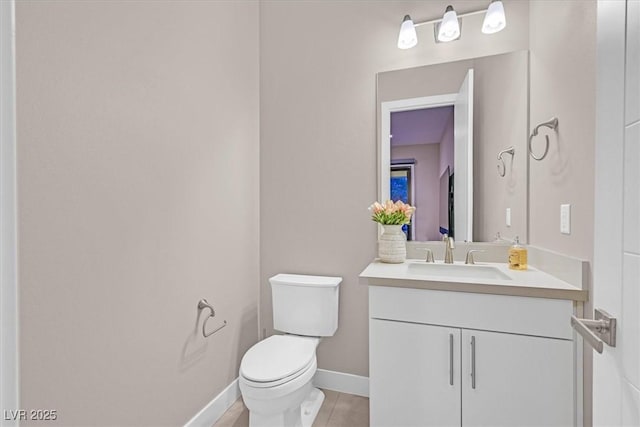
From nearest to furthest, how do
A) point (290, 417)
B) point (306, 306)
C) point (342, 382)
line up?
point (290, 417)
point (306, 306)
point (342, 382)

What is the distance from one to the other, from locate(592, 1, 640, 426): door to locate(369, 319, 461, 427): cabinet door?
28.3 inches

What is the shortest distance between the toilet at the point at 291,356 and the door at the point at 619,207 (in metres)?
1.12

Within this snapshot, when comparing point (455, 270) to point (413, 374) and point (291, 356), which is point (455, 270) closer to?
point (413, 374)

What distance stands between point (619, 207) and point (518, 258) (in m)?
1.16

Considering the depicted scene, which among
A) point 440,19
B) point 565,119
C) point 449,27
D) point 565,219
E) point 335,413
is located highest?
point 440,19

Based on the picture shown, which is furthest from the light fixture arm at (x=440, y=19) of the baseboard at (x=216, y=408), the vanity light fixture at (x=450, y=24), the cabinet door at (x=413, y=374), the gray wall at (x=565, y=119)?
the baseboard at (x=216, y=408)

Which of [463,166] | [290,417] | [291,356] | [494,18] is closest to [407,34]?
[494,18]

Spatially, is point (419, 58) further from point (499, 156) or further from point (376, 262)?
point (376, 262)

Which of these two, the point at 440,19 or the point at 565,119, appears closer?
the point at 565,119

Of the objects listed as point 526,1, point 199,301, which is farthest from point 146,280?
point 526,1

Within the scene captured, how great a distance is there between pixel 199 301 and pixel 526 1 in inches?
93.1

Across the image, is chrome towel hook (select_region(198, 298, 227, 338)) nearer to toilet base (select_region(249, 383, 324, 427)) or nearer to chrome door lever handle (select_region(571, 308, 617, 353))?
toilet base (select_region(249, 383, 324, 427))

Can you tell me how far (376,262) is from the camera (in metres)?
1.88

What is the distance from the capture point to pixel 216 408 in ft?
5.85
